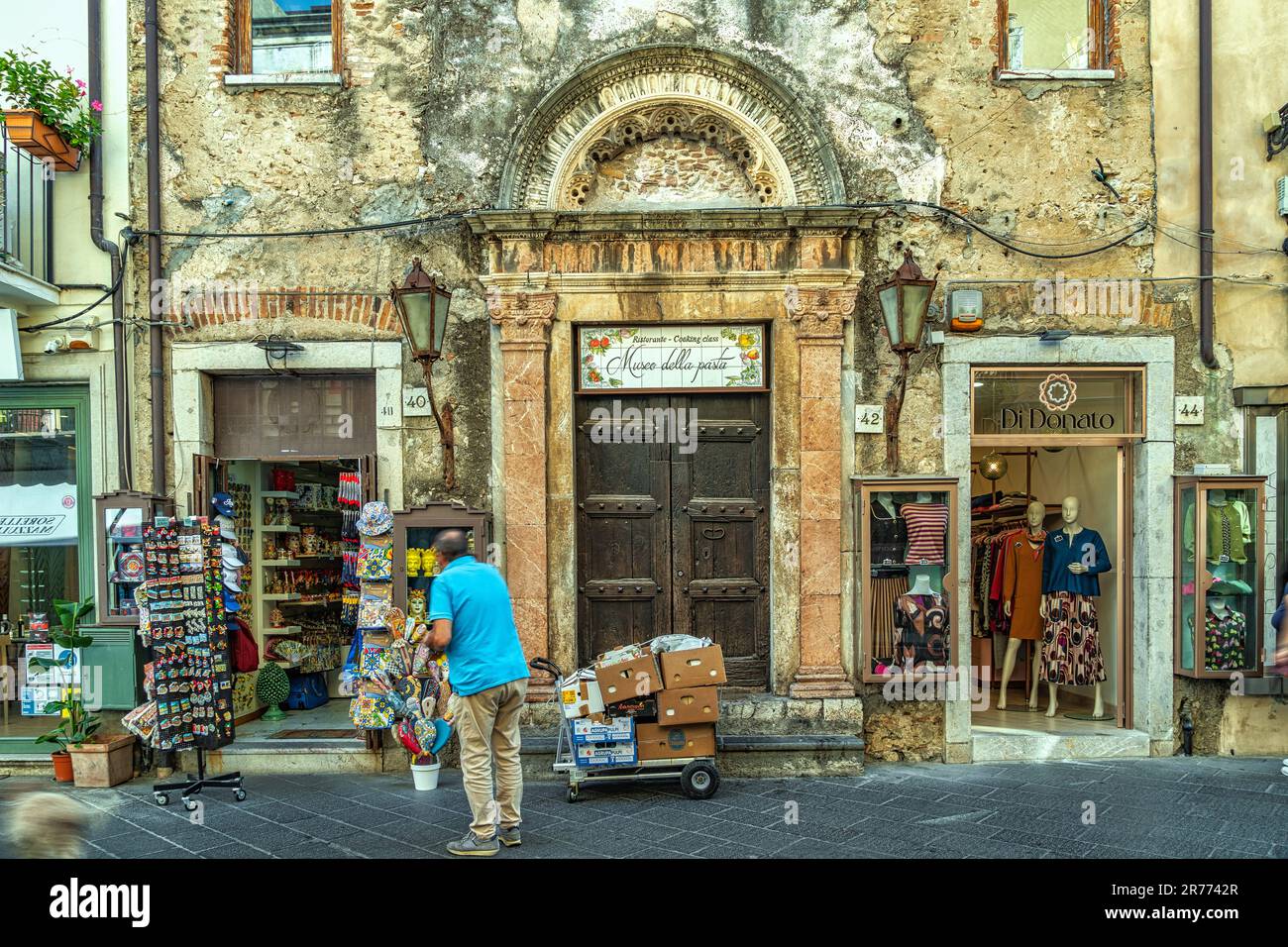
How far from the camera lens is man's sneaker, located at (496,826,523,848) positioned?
5.69 m

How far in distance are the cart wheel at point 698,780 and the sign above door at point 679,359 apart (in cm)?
291

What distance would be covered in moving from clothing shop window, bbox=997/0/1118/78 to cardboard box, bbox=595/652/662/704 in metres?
5.55

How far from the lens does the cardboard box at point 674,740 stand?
6.68 meters

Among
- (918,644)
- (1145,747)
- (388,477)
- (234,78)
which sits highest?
(234,78)

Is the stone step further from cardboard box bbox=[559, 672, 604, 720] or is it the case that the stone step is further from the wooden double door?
cardboard box bbox=[559, 672, 604, 720]

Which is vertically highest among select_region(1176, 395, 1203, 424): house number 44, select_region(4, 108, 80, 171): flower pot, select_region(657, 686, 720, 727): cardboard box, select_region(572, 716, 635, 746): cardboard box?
select_region(4, 108, 80, 171): flower pot

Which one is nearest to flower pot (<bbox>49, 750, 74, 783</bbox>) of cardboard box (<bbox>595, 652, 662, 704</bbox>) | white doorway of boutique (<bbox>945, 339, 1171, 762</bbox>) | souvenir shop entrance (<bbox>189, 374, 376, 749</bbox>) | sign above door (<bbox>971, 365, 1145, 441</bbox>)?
souvenir shop entrance (<bbox>189, 374, 376, 749</bbox>)

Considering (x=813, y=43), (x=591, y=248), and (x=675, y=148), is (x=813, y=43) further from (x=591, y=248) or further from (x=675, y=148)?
(x=591, y=248)

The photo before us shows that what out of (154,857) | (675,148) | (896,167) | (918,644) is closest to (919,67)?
(896,167)

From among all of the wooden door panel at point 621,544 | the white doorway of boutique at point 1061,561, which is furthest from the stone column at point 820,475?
the wooden door panel at point 621,544

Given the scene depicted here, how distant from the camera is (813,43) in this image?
7.78 metres

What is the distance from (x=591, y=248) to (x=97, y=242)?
3.86m

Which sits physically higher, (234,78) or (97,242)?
(234,78)
